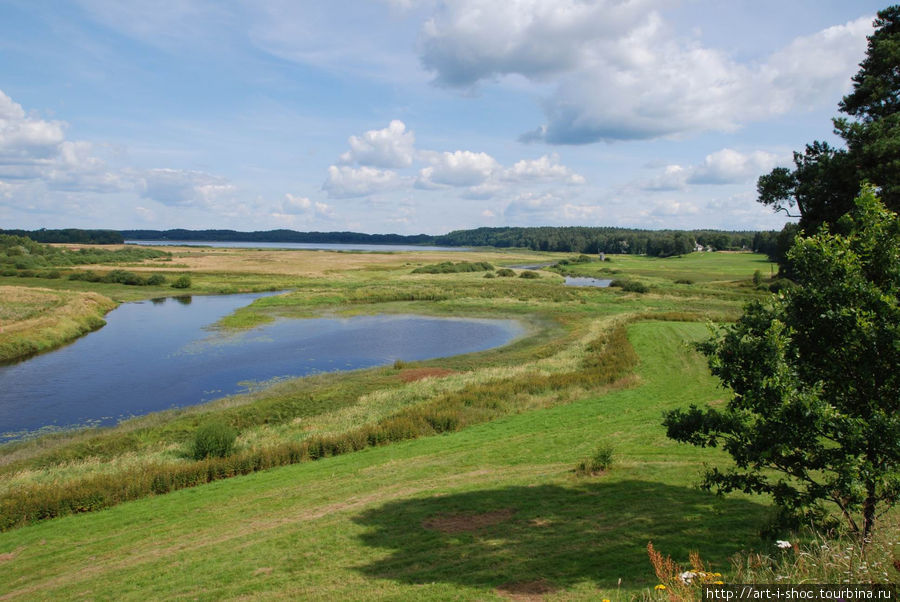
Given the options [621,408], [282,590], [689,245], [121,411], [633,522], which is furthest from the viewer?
[689,245]

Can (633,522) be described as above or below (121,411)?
above

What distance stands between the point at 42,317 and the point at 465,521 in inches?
2066

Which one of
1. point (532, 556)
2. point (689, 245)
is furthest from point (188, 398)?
point (689, 245)

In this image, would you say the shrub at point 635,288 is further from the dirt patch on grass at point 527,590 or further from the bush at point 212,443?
the dirt patch on grass at point 527,590

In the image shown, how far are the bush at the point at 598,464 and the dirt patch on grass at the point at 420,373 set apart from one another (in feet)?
57.6

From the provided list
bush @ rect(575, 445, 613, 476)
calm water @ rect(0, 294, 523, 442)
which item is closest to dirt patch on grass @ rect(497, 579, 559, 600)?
bush @ rect(575, 445, 613, 476)

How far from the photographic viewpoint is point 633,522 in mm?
11336

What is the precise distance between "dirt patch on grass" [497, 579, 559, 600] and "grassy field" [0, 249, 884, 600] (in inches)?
1.9

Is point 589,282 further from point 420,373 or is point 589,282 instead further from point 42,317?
point 42,317

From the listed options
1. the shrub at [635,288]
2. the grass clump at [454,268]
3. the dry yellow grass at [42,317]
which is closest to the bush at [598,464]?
the dry yellow grass at [42,317]

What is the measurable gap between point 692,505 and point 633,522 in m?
1.70

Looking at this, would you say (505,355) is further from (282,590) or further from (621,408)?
(282,590)

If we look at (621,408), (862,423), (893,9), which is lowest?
(621,408)

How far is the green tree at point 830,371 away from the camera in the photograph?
6.91 m
